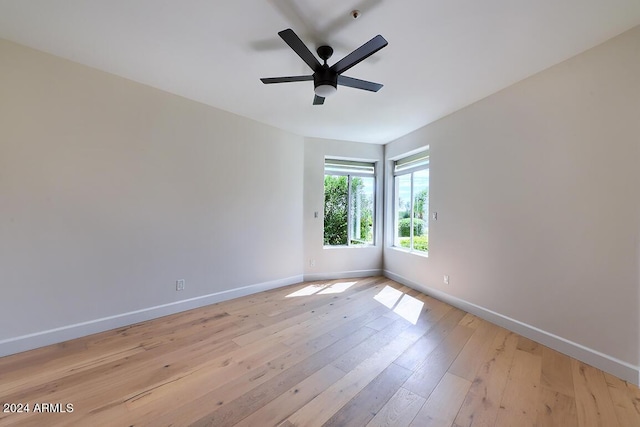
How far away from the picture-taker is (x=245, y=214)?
359cm

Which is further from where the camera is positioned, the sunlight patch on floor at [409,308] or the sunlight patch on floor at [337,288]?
the sunlight patch on floor at [337,288]

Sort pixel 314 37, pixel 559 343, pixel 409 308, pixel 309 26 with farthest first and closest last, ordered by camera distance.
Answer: pixel 409 308 → pixel 559 343 → pixel 314 37 → pixel 309 26

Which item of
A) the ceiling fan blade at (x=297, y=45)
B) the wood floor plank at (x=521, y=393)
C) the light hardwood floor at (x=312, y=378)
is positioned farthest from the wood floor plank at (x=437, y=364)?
the ceiling fan blade at (x=297, y=45)

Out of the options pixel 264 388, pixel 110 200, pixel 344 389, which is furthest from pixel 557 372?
pixel 110 200

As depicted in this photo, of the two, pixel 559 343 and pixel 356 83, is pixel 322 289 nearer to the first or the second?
pixel 559 343

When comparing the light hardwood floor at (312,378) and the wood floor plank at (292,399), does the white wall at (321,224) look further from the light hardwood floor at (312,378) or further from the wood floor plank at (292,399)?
the wood floor plank at (292,399)

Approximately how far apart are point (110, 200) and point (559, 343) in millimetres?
4360

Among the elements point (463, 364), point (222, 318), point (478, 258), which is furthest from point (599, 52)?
point (222, 318)

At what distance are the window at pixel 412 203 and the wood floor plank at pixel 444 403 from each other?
2.21 metres

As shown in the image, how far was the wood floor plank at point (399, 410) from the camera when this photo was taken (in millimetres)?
1462

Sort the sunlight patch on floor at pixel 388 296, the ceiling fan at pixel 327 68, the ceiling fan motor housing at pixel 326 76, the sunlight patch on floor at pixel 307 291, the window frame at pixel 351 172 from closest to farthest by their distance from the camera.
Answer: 1. the ceiling fan at pixel 327 68
2. the ceiling fan motor housing at pixel 326 76
3. the sunlight patch on floor at pixel 388 296
4. the sunlight patch on floor at pixel 307 291
5. the window frame at pixel 351 172

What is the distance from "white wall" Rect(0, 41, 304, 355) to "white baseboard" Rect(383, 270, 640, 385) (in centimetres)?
280

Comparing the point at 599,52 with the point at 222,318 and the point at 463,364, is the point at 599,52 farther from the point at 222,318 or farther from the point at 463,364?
the point at 222,318

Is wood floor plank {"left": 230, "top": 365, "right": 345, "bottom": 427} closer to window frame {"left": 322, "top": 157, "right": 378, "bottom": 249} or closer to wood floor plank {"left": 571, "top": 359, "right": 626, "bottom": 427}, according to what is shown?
wood floor plank {"left": 571, "top": 359, "right": 626, "bottom": 427}
